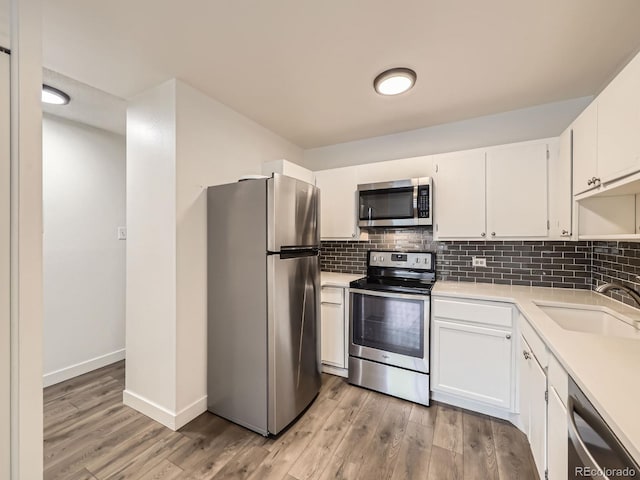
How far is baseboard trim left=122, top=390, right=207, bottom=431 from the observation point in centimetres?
190

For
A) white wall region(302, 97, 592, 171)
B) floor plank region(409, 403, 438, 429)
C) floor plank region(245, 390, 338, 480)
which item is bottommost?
floor plank region(245, 390, 338, 480)

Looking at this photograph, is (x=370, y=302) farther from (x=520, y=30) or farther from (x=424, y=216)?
(x=520, y=30)

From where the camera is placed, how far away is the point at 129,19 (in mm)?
1406

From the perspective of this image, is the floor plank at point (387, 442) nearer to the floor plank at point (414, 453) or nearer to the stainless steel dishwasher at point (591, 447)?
the floor plank at point (414, 453)

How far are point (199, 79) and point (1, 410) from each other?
2030 millimetres

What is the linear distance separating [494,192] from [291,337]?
202cm

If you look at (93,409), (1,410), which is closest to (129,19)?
(1,410)

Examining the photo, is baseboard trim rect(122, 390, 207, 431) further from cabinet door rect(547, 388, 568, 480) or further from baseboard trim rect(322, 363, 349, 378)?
cabinet door rect(547, 388, 568, 480)

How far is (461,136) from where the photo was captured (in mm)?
2631

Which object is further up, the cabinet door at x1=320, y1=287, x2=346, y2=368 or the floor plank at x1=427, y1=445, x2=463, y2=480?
the cabinet door at x1=320, y1=287, x2=346, y2=368

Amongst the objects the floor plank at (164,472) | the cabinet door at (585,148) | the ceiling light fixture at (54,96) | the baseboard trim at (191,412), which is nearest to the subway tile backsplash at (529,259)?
the cabinet door at (585,148)

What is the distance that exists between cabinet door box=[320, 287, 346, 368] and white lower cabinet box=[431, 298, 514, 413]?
0.82 metres

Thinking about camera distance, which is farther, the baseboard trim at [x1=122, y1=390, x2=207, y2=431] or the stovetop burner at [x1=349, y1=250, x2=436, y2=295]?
the stovetop burner at [x1=349, y1=250, x2=436, y2=295]

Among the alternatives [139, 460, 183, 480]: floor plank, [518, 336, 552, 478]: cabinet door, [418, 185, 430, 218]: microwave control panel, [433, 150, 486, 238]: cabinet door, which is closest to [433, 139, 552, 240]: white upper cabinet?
[433, 150, 486, 238]: cabinet door
